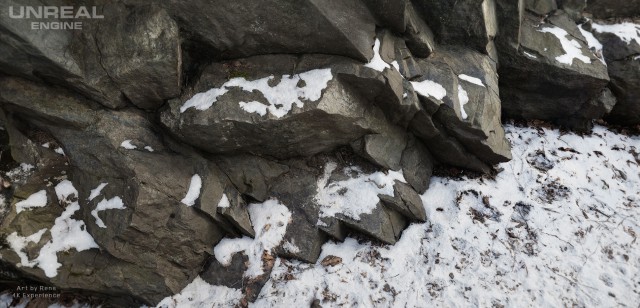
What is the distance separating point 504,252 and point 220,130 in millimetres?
6407

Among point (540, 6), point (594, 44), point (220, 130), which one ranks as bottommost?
point (220, 130)

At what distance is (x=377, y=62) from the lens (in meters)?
7.12

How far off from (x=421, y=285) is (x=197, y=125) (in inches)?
218

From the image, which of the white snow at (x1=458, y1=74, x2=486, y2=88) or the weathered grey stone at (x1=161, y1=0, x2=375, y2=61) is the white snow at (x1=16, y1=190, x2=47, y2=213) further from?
the white snow at (x1=458, y1=74, x2=486, y2=88)

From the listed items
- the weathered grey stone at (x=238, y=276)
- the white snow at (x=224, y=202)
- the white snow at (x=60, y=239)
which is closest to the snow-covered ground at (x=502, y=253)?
the weathered grey stone at (x=238, y=276)

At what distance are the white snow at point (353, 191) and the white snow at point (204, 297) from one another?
2.58 m

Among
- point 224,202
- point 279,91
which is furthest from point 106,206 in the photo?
point 279,91

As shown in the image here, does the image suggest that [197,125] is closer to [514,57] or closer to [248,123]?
[248,123]

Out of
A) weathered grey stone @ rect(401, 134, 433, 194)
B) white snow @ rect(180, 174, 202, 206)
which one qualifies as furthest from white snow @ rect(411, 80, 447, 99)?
white snow @ rect(180, 174, 202, 206)

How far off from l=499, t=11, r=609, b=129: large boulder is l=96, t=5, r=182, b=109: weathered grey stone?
8.29 m

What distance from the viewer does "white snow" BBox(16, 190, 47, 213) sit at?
687 centimetres

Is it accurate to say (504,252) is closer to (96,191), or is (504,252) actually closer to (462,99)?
(462,99)

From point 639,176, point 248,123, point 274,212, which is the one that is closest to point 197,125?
point 248,123

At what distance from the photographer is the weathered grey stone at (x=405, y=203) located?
763 centimetres
